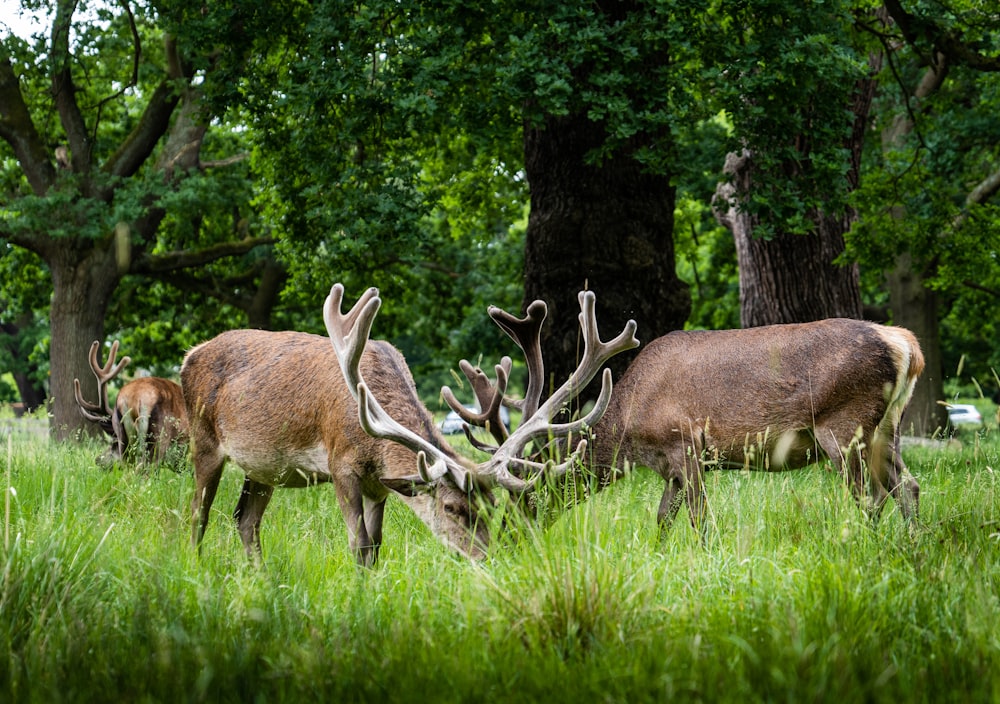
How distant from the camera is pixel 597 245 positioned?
8.57 meters

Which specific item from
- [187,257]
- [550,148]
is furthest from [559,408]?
[187,257]

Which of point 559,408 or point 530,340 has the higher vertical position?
point 530,340

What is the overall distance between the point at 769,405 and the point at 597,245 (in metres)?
2.72

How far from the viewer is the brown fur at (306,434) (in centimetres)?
520

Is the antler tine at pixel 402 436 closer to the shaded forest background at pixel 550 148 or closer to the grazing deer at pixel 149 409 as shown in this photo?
the shaded forest background at pixel 550 148

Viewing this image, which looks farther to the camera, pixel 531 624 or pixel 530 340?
pixel 530 340

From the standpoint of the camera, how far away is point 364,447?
5.54 m

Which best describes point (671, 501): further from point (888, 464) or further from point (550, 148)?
point (550, 148)

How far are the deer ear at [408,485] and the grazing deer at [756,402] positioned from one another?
0.87 meters

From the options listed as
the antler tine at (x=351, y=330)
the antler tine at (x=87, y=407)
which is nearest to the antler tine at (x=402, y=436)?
the antler tine at (x=351, y=330)

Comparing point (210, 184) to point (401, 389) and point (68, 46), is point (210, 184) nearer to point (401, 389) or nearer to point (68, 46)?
point (68, 46)

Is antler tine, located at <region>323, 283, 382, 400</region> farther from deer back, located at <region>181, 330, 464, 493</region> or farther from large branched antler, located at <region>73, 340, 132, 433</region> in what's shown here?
large branched antler, located at <region>73, 340, 132, 433</region>

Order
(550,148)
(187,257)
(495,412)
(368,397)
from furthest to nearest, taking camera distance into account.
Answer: (187,257)
(550,148)
(495,412)
(368,397)

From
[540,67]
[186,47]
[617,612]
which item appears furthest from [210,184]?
[617,612]
